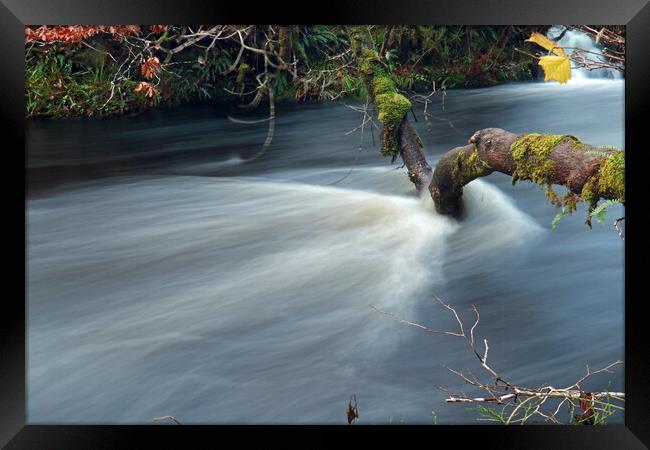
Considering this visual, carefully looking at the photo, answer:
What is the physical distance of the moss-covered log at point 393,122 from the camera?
3676 mm

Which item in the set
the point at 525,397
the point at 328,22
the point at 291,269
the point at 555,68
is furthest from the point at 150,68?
the point at 525,397

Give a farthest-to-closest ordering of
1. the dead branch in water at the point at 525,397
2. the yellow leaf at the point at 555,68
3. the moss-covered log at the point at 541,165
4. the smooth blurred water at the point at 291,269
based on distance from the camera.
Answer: the smooth blurred water at the point at 291,269
the dead branch in water at the point at 525,397
the moss-covered log at the point at 541,165
the yellow leaf at the point at 555,68

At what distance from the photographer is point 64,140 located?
362cm

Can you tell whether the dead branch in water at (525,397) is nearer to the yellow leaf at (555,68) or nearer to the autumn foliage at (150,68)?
the yellow leaf at (555,68)

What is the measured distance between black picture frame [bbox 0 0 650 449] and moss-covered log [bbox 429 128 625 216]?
0.09 m

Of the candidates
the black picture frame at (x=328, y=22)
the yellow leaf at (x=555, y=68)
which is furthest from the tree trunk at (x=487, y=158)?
the yellow leaf at (x=555, y=68)

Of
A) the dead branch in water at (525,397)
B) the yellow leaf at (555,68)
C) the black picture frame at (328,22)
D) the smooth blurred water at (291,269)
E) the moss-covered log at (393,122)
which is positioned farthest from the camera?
the moss-covered log at (393,122)

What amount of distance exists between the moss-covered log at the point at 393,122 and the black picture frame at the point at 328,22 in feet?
3.01

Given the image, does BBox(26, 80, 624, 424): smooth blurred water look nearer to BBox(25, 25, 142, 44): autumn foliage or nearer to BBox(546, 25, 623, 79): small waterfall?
BBox(546, 25, 623, 79): small waterfall

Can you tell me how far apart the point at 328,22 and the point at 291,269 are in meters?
1.25

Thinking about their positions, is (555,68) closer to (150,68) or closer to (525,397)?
(525,397)

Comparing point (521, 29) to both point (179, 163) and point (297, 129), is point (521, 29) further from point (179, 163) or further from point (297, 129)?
point (179, 163)

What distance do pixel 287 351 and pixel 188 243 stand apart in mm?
681

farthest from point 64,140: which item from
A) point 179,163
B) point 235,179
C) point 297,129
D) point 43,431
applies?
point 43,431
